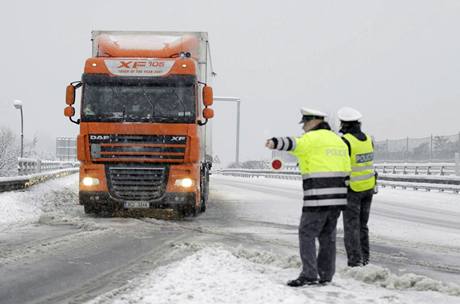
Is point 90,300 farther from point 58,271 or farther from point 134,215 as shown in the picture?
point 134,215

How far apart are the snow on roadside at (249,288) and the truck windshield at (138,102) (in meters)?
5.66

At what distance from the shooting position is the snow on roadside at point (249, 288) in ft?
15.9

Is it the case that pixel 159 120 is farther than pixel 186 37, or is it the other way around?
pixel 186 37

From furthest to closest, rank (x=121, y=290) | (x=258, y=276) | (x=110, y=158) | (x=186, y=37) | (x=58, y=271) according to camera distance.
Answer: (x=186, y=37), (x=110, y=158), (x=58, y=271), (x=258, y=276), (x=121, y=290)

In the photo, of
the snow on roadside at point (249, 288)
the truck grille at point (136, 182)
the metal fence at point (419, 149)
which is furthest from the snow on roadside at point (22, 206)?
the metal fence at point (419, 149)

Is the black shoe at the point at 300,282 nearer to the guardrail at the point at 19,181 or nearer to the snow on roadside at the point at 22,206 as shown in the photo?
the snow on roadside at the point at 22,206

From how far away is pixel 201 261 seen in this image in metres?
6.62

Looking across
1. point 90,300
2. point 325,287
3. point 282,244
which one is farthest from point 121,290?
point 282,244

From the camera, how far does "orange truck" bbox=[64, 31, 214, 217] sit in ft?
37.9

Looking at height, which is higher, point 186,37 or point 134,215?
point 186,37

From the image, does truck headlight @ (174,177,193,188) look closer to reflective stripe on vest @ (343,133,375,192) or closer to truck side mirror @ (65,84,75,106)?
truck side mirror @ (65,84,75,106)

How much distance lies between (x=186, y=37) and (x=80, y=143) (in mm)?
3360

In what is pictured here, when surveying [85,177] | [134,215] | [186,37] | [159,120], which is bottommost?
[134,215]

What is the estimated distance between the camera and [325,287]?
17.6 feet
